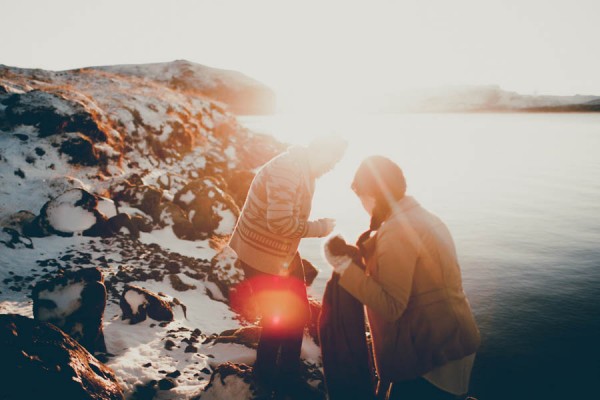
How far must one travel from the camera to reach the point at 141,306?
202 inches

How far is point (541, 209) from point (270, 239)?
753 inches

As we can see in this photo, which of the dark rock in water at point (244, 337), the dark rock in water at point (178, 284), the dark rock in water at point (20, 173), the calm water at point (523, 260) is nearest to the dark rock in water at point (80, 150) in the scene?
the dark rock in water at point (20, 173)

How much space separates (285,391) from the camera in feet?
12.6

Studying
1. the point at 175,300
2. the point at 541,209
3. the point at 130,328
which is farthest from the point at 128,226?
the point at 541,209

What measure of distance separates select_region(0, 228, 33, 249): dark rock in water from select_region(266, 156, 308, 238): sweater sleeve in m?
5.71

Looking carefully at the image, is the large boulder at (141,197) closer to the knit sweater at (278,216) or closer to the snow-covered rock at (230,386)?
the snow-covered rock at (230,386)

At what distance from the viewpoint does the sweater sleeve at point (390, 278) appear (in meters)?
2.21

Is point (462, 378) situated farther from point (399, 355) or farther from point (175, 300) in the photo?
point (175, 300)

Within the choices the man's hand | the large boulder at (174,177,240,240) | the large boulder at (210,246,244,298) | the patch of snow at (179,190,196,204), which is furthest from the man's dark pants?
the patch of snow at (179,190,196,204)

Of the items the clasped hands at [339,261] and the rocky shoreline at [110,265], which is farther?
the rocky shoreline at [110,265]

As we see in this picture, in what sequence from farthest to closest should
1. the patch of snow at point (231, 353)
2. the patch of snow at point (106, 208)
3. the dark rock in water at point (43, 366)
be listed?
1. the patch of snow at point (106, 208)
2. the patch of snow at point (231, 353)
3. the dark rock in water at point (43, 366)

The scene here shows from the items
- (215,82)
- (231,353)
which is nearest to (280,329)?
(231,353)

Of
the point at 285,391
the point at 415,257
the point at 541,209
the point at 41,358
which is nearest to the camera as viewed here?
the point at 415,257

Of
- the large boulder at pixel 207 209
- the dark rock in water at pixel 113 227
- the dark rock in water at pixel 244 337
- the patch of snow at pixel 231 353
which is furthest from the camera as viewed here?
the large boulder at pixel 207 209
